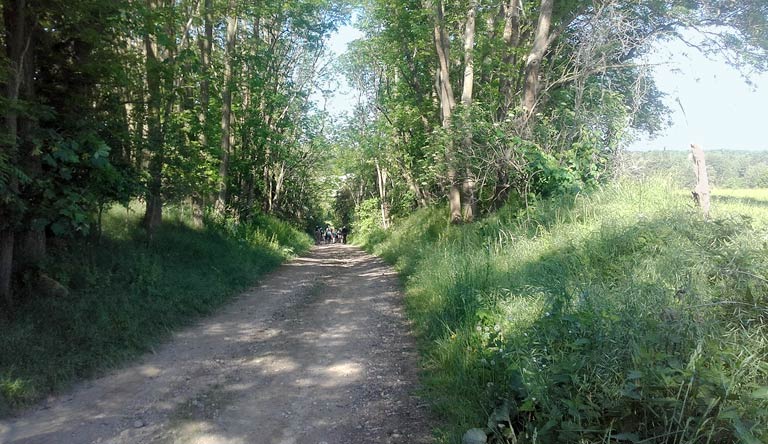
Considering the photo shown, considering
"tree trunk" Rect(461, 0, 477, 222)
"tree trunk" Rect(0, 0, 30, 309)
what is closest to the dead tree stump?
"tree trunk" Rect(461, 0, 477, 222)

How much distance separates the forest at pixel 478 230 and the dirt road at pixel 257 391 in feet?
1.19

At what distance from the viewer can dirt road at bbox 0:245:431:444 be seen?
4082 millimetres

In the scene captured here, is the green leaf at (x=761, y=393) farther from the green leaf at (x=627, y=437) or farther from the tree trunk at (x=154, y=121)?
the tree trunk at (x=154, y=121)

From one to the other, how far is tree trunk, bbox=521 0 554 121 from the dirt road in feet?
19.4

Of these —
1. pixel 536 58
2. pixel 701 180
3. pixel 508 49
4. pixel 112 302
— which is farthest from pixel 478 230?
pixel 112 302

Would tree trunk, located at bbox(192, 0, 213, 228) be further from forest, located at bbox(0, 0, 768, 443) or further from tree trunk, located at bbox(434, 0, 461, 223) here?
tree trunk, located at bbox(434, 0, 461, 223)

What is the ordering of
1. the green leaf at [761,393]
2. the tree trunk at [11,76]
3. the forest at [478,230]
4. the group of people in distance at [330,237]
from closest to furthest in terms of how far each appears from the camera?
the green leaf at [761,393]
the forest at [478,230]
the tree trunk at [11,76]
the group of people in distance at [330,237]

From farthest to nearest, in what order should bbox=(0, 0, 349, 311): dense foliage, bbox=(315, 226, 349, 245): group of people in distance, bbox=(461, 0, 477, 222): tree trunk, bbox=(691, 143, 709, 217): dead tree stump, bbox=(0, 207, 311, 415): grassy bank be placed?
bbox=(315, 226, 349, 245): group of people in distance
bbox=(461, 0, 477, 222): tree trunk
bbox=(691, 143, 709, 217): dead tree stump
bbox=(0, 0, 349, 311): dense foliage
bbox=(0, 207, 311, 415): grassy bank

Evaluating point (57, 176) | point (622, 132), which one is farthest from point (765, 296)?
point (57, 176)

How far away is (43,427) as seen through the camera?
410cm

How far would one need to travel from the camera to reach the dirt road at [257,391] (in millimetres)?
4082

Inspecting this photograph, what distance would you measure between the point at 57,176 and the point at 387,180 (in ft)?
89.7

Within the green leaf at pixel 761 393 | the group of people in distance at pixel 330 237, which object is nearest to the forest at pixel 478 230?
the green leaf at pixel 761 393

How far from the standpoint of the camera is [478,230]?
1097 cm
